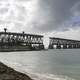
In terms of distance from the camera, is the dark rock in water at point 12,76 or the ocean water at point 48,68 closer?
the dark rock in water at point 12,76

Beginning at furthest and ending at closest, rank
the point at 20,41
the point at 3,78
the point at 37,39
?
1. the point at 37,39
2. the point at 20,41
3. the point at 3,78

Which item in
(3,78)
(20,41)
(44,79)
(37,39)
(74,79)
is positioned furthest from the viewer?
(37,39)

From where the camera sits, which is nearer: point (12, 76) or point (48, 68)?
point (12, 76)

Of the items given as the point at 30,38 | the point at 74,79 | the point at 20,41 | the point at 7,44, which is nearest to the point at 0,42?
the point at 7,44

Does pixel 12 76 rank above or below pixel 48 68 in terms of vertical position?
above

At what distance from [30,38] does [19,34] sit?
39.9 ft

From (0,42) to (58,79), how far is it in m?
153

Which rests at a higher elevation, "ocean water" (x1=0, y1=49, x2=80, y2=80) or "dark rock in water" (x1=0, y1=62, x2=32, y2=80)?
"dark rock in water" (x1=0, y1=62, x2=32, y2=80)

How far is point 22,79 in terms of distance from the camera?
15.0 metres

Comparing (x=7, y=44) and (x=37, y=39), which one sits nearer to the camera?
(x=7, y=44)

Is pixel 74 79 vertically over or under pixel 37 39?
under

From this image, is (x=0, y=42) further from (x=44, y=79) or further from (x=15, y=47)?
(x=44, y=79)

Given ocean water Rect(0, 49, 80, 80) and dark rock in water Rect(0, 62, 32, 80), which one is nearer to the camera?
dark rock in water Rect(0, 62, 32, 80)

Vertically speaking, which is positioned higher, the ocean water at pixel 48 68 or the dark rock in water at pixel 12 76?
the dark rock in water at pixel 12 76
